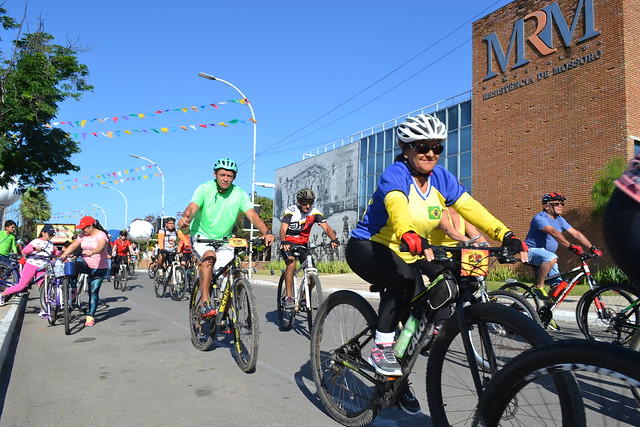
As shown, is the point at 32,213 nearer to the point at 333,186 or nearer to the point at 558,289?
the point at 333,186

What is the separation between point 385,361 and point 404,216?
897 mm

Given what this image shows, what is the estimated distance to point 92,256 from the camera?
8.45 meters

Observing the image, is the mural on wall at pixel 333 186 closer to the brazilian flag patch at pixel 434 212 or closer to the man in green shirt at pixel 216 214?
the man in green shirt at pixel 216 214

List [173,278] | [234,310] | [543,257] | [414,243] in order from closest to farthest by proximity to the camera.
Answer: [414,243] < [234,310] < [543,257] < [173,278]

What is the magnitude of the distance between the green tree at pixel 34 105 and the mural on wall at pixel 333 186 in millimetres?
21660

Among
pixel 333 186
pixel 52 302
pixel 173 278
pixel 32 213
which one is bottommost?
pixel 52 302

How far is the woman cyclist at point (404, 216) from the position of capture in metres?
3.07

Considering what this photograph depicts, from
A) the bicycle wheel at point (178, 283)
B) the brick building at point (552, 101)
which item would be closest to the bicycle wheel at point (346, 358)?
the bicycle wheel at point (178, 283)

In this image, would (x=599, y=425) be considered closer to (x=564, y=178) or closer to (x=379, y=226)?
(x=379, y=226)

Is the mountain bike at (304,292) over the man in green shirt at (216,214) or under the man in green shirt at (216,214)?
under

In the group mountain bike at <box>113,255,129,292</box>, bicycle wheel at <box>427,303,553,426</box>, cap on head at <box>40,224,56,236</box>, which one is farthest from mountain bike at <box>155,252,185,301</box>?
bicycle wheel at <box>427,303,553,426</box>

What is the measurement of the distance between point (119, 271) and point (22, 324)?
7.97m

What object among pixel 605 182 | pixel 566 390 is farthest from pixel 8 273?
pixel 605 182

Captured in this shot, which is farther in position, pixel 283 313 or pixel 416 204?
pixel 283 313
